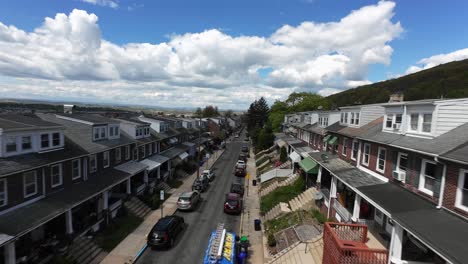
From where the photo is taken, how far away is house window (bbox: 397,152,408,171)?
1525 cm

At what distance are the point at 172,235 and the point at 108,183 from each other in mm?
7234

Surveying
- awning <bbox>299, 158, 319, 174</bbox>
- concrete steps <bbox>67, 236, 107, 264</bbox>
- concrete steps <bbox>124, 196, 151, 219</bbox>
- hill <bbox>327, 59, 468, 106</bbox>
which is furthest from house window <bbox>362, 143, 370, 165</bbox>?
hill <bbox>327, 59, 468, 106</bbox>

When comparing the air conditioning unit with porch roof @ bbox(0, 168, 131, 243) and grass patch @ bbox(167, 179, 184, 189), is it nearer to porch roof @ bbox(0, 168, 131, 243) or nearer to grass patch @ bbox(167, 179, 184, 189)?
porch roof @ bbox(0, 168, 131, 243)

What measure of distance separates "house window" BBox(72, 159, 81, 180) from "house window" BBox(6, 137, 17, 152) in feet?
16.3

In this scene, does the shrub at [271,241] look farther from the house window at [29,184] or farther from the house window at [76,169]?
the house window at [29,184]

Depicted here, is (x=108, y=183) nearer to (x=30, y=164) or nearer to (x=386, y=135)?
(x=30, y=164)

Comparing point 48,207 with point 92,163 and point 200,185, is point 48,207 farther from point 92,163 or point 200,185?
point 200,185

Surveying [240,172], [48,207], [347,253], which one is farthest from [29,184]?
[240,172]

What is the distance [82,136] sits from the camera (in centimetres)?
2383

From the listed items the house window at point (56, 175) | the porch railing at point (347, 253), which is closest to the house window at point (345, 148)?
the porch railing at point (347, 253)

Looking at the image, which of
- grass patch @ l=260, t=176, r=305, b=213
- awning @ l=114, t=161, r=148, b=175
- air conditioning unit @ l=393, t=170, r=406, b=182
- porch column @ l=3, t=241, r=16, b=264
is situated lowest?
grass patch @ l=260, t=176, r=305, b=213

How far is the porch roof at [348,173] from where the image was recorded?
57.3 feet

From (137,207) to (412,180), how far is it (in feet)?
76.8

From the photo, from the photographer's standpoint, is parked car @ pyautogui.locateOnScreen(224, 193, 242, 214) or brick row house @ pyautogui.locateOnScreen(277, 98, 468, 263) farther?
parked car @ pyautogui.locateOnScreen(224, 193, 242, 214)
